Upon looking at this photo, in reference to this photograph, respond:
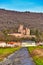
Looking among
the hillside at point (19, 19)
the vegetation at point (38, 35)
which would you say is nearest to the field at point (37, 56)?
the vegetation at point (38, 35)

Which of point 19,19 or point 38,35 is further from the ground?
point 19,19

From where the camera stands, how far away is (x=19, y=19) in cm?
17562

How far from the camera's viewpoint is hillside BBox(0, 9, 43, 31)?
533ft

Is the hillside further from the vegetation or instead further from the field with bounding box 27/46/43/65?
the field with bounding box 27/46/43/65

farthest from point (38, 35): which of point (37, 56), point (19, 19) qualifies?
point (37, 56)

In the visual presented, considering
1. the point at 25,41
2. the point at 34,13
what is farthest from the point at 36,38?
the point at 34,13

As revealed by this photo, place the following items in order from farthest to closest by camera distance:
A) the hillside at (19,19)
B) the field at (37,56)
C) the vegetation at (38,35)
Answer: the hillside at (19,19)
the vegetation at (38,35)
the field at (37,56)

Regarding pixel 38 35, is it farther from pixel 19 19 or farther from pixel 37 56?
pixel 37 56

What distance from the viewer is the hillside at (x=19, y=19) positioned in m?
162

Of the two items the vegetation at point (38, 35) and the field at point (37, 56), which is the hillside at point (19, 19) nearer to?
the vegetation at point (38, 35)

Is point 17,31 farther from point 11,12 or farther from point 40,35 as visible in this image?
point 40,35

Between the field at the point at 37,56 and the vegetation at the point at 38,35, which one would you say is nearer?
the field at the point at 37,56

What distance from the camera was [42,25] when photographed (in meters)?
171

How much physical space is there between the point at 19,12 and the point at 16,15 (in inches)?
94.1
